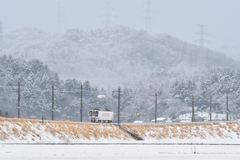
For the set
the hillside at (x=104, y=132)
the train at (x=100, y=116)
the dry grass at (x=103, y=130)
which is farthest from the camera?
the train at (x=100, y=116)

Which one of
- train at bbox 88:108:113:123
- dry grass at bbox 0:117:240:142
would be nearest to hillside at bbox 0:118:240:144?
dry grass at bbox 0:117:240:142

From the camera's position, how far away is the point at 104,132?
237ft

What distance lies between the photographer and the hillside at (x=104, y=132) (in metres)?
56.2

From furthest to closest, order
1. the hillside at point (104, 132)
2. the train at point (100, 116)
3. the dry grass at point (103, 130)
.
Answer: the train at point (100, 116), the dry grass at point (103, 130), the hillside at point (104, 132)

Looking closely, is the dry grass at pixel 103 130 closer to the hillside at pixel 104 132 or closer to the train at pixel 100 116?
the hillside at pixel 104 132

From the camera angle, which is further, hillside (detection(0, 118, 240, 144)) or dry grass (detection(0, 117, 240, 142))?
dry grass (detection(0, 117, 240, 142))

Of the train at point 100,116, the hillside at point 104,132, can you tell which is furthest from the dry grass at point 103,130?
the train at point 100,116

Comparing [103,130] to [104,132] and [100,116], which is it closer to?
[104,132]

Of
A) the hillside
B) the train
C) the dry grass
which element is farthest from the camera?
the train

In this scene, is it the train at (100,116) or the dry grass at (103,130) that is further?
the train at (100,116)

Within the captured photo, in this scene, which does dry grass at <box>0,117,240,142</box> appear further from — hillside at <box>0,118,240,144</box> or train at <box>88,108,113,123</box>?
train at <box>88,108,113,123</box>

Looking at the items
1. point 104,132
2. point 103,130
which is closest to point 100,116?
point 103,130

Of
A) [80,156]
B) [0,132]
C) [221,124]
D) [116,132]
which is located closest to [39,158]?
[80,156]

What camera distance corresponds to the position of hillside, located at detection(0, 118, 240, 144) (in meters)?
56.2
